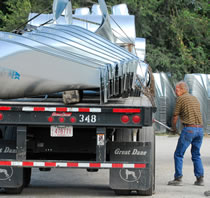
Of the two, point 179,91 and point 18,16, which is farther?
point 18,16

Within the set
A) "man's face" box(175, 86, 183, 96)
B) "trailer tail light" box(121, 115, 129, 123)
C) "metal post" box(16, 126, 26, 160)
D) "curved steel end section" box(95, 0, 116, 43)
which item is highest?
"curved steel end section" box(95, 0, 116, 43)

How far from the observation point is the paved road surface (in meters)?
8.10

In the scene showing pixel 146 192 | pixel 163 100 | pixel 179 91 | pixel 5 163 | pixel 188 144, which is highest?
pixel 179 91

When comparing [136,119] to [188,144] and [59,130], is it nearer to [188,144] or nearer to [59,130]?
[59,130]

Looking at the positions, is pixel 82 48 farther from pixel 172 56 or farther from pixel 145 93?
pixel 172 56

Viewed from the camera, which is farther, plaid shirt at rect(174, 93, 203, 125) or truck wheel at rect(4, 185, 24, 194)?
plaid shirt at rect(174, 93, 203, 125)

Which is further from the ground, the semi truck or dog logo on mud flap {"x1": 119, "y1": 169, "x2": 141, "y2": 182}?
the semi truck

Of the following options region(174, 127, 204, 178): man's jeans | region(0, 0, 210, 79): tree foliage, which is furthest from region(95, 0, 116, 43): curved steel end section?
region(0, 0, 210, 79): tree foliage

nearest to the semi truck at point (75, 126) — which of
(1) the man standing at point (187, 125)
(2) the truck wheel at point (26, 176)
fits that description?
(2) the truck wheel at point (26, 176)

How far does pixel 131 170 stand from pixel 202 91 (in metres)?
10.7

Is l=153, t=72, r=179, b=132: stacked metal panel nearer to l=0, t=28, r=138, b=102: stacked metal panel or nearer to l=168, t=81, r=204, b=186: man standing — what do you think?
l=168, t=81, r=204, b=186: man standing

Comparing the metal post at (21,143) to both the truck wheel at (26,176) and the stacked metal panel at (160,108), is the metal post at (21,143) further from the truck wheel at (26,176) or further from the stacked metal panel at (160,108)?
the stacked metal panel at (160,108)

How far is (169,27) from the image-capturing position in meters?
25.9

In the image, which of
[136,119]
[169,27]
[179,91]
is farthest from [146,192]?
[169,27]
